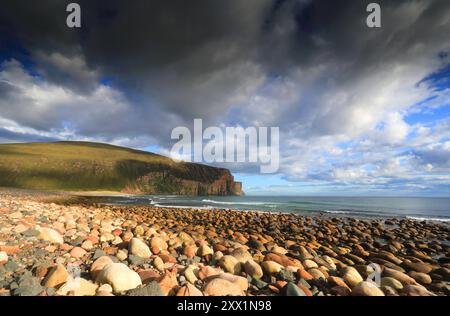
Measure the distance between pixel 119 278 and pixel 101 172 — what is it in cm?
12304

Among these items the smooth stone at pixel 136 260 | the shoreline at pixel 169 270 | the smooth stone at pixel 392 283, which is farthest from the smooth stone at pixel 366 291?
the smooth stone at pixel 136 260

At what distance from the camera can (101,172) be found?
110688mm

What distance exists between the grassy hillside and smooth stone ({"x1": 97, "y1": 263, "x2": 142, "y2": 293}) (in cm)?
11118

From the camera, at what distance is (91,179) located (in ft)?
343

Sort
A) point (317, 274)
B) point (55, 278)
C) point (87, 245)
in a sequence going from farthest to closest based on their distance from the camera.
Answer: point (87, 245)
point (317, 274)
point (55, 278)

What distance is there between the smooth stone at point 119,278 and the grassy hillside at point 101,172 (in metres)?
111

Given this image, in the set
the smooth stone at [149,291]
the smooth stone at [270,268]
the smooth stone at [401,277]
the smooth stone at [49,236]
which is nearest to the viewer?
the smooth stone at [149,291]

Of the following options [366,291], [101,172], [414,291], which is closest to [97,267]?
[366,291]

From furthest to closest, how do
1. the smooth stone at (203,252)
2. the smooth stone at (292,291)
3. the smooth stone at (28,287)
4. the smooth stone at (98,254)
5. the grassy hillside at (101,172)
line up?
the grassy hillside at (101,172) < the smooth stone at (203,252) < the smooth stone at (98,254) < the smooth stone at (292,291) < the smooth stone at (28,287)

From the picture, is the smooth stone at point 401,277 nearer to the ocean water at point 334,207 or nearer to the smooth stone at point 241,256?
the smooth stone at point 241,256

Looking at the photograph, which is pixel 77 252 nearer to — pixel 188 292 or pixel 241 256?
pixel 188 292

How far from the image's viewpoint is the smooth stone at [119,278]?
11.0 ft

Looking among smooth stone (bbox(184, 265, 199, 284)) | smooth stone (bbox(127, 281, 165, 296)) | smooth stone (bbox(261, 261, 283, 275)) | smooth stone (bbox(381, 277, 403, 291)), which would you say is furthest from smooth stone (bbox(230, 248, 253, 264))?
smooth stone (bbox(381, 277, 403, 291))
